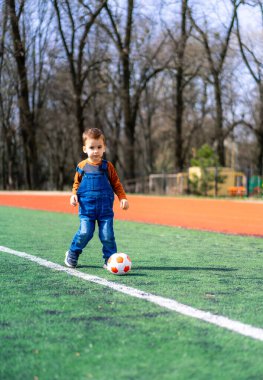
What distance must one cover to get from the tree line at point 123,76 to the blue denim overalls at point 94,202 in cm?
2592

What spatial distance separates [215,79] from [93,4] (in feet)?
29.9

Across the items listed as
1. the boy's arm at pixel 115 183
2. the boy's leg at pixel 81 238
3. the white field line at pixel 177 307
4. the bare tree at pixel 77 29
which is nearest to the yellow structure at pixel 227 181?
the bare tree at pixel 77 29

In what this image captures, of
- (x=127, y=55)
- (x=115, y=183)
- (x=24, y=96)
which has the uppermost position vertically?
(x=127, y=55)

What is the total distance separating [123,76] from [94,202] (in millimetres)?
27218

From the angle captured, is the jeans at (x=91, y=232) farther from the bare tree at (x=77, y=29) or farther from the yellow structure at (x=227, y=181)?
→ the bare tree at (x=77, y=29)

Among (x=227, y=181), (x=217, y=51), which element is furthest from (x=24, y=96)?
(x=227, y=181)

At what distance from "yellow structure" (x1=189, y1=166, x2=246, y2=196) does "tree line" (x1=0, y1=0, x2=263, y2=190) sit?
3949 mm

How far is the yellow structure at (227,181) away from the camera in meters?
27.2

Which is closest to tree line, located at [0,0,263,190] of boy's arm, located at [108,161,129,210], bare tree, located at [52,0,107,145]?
bare tree, located at [52,0,107,145]

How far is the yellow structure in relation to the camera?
27.2 metres

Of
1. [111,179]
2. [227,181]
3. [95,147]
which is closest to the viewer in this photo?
[95,147]

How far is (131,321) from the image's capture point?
393cm

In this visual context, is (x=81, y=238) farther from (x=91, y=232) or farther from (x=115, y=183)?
(x=115, y=183)

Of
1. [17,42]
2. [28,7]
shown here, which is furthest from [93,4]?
[28,7]
